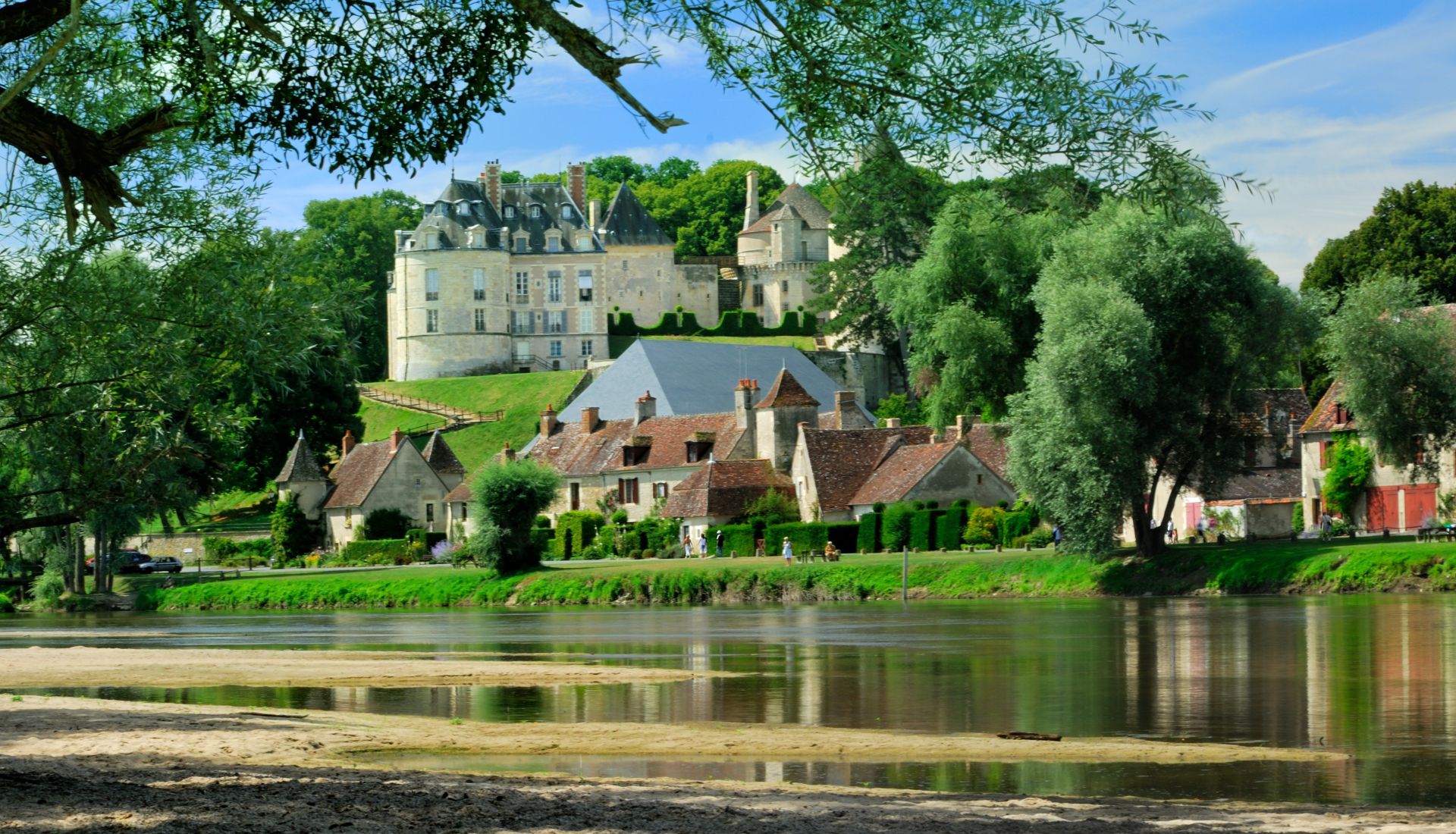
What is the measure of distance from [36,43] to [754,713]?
9667 millimetres

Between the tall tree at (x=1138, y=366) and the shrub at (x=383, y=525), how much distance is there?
1460 inches

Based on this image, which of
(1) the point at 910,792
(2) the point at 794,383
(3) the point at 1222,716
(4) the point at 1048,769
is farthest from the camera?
(2) the point at 794,383

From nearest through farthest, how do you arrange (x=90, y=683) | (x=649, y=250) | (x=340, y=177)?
(x=340, y=177)
(x=90, y=683)
(x=649, y=250)

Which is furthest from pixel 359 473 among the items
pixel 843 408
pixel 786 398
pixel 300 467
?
pixel 843 408

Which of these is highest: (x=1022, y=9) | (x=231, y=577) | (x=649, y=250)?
(x=649, y=250)

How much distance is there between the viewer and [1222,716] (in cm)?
1609

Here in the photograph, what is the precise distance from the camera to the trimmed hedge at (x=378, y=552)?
217 ft

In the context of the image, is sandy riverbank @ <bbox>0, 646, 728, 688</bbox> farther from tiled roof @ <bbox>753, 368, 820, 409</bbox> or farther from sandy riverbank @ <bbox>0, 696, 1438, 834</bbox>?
tiled roof @ <bbox>753, 368, 820, 409</bbox>

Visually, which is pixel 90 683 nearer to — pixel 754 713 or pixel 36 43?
pixel 754 713

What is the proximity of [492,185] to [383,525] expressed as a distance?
54.4 meters

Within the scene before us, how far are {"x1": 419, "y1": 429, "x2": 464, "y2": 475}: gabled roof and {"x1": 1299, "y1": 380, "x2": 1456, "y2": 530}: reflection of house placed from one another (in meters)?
39.9

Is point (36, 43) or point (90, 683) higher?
point (36, 43)

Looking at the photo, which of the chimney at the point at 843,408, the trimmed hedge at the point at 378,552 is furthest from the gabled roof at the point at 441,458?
the chimney at the point at 843,408

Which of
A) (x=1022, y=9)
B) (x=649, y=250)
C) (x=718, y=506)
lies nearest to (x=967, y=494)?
(x=718, y=506)
